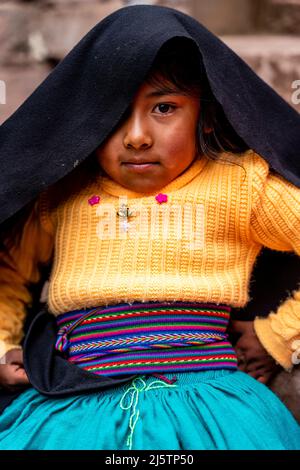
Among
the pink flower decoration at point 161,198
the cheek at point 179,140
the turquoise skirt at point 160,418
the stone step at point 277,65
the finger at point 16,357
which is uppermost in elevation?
the stone step at point 277,65

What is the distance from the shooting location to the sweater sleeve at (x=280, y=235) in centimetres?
151

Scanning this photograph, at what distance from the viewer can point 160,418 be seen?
1381 millimetres

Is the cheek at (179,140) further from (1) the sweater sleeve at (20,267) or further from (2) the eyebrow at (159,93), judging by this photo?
(1) the sweater sleeve at (20,267)

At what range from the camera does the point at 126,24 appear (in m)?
1.49

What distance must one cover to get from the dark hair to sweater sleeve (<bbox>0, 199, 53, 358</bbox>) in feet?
1.43

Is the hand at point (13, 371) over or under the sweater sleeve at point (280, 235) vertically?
under

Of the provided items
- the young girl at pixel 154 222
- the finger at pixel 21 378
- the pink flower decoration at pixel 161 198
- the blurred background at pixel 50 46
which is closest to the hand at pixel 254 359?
the young girl at pixel 154 222

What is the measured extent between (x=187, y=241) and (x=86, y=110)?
0.37 m

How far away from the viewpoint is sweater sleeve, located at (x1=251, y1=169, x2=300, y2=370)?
1.51 m

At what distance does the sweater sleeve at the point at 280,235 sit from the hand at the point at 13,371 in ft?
1.83

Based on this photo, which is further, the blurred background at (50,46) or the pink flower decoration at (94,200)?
the blurred background at (50,46)

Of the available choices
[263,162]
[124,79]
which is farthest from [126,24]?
[263,162]

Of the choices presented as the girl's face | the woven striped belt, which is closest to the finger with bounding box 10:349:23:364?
the woven striped belt

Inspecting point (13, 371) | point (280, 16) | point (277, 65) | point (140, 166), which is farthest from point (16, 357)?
point (280, 16)
